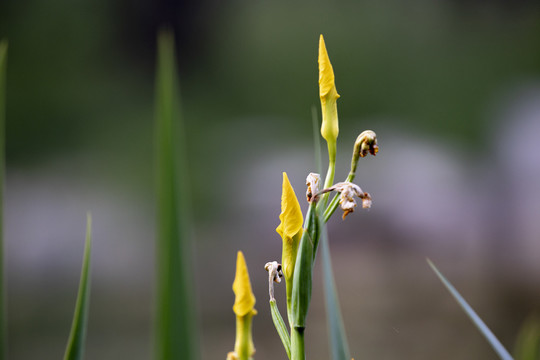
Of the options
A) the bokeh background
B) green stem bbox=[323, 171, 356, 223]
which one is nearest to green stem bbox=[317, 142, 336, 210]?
green stem bbox=[323, 171, 356, 223]

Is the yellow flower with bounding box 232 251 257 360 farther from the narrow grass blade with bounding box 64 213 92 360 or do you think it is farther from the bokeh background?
the bokeh background

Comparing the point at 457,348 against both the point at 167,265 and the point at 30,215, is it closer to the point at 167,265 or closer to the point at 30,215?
the point at 30,215

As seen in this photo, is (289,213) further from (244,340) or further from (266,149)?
(266,149)

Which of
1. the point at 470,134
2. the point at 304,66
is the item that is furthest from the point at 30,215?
the point at 470,134

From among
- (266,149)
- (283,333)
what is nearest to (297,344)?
(283,333)

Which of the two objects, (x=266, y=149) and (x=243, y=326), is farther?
(x=266, y=149)

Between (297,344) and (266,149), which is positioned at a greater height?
(266,149)

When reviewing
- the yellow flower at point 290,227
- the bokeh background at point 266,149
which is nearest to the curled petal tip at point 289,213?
the yellow flower at point 290,227
